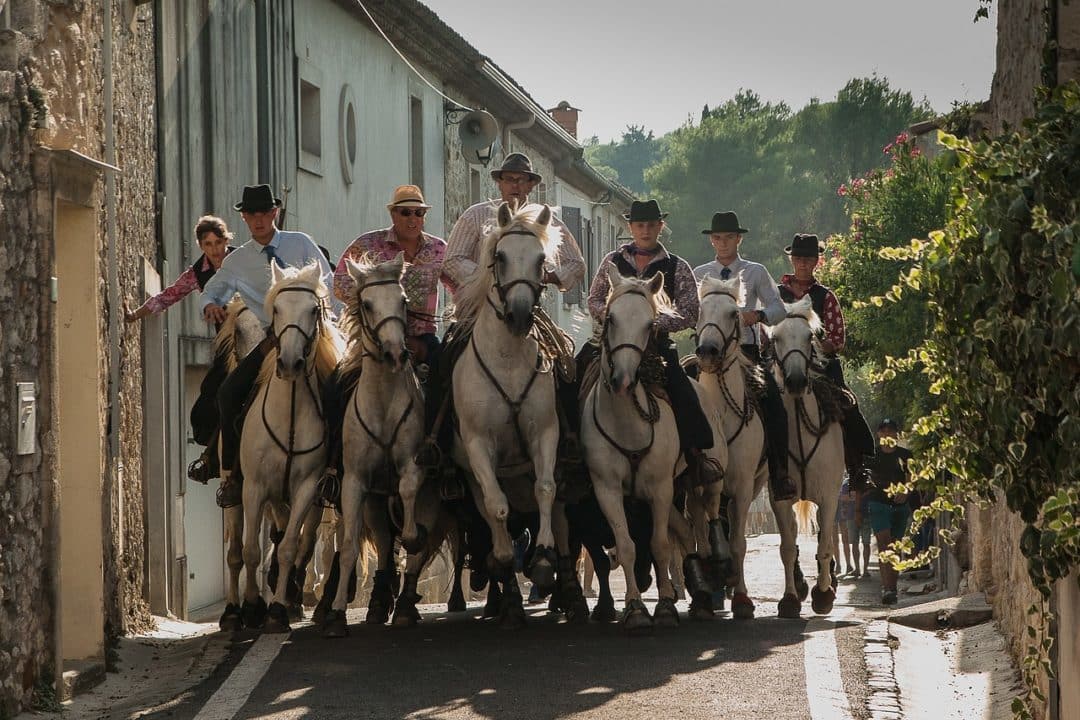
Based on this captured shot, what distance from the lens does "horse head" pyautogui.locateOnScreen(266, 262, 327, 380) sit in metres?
10.4

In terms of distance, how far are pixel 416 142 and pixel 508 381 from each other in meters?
17.9

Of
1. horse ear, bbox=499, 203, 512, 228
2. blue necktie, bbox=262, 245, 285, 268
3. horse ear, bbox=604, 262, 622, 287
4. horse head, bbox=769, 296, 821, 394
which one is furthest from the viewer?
horse head, bbox=769, 296, 821, 394

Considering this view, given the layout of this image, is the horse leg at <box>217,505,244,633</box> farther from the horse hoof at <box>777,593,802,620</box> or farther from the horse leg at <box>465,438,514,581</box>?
the horse hoof at <box>777,593,802,620</box>

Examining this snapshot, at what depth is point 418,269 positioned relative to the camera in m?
11.9

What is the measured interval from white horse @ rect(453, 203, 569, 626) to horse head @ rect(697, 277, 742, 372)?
1294mm

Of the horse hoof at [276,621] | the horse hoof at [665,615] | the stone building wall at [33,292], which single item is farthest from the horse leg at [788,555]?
the stone building wall at [33,292]

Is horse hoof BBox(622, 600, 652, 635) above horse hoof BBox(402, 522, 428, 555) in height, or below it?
below

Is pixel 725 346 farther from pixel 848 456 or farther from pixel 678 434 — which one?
pixel 848 456

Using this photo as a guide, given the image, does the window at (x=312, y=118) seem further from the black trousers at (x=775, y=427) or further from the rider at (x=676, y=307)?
the black trousers at (x=775, y=427)

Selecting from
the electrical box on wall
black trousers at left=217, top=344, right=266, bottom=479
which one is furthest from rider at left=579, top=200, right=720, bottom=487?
the electrical box on wall

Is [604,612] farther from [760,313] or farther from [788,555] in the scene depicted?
[760,313]

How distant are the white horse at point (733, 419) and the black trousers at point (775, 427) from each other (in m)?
0.13

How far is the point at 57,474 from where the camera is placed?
8.85 metres

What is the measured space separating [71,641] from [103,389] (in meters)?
1.62
